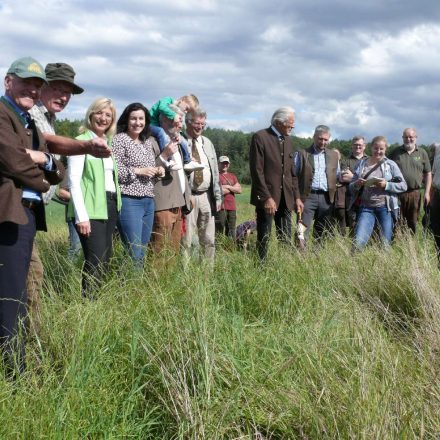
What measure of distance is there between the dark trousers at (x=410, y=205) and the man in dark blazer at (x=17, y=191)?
7397 millimetres

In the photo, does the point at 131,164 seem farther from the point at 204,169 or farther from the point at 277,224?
the point at 277,224

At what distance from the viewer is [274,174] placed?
731cm

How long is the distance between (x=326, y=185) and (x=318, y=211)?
383mm

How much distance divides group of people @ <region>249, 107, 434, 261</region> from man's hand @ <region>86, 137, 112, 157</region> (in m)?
2.86

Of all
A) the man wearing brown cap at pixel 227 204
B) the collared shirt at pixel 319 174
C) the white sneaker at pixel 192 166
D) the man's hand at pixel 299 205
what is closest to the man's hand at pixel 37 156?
the white sneaker at pixel 192 166

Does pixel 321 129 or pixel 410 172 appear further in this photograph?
pixel 410 172

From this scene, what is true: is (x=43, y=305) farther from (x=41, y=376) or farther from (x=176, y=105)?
(x=176, y=105)

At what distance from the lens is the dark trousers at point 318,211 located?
814 centimetres

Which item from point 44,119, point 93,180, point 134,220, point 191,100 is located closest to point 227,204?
point 191,100

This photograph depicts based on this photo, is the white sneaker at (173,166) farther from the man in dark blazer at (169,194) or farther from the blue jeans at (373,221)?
the blue jeans at (373,221)

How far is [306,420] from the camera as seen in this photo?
271 cm

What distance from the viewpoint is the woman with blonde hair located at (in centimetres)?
469

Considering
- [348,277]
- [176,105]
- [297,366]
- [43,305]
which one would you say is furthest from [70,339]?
[176,105]

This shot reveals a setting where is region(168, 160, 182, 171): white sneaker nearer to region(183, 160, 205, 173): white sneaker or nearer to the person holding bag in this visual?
region(183, 160, 205, 173): white sneaker
